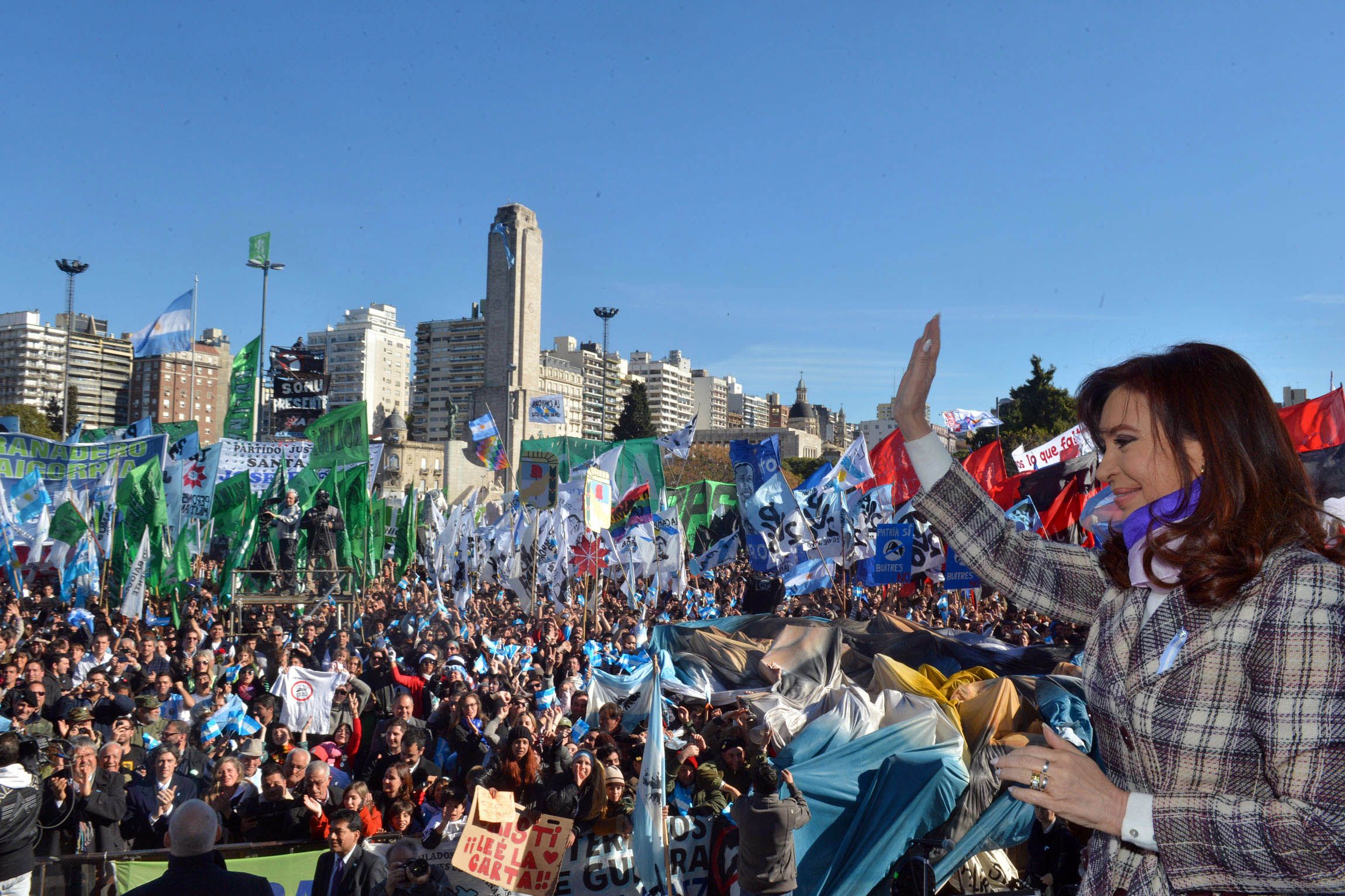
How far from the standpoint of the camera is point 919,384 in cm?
182

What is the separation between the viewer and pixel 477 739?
Result: 927 cm

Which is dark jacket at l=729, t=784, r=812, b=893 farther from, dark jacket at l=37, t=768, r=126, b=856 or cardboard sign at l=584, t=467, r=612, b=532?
cardboard sign at l=584, t=467, r=612, b=532

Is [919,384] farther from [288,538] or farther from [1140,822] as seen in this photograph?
[288,538]

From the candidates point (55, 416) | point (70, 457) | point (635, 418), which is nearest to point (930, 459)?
point (70, 457)

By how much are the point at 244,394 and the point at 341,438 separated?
4621 mm

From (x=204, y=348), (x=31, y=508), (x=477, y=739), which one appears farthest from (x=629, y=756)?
(x=204, y=348)

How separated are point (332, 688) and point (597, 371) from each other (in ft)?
495

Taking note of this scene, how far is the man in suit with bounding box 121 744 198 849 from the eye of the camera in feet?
23.2

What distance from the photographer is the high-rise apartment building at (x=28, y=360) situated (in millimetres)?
148625

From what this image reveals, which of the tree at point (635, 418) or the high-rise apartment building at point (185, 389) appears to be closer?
the tree at point (635, 418)

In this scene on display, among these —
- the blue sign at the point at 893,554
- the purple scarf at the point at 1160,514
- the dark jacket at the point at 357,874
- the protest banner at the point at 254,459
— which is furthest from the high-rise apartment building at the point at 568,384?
the purple scarf at the point at 1160,514

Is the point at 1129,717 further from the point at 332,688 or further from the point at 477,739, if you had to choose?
the point at 332,688

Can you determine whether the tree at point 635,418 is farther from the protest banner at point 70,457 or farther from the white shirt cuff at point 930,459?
the white shirt cuff at point 930,459

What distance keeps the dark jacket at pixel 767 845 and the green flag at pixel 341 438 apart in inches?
568
